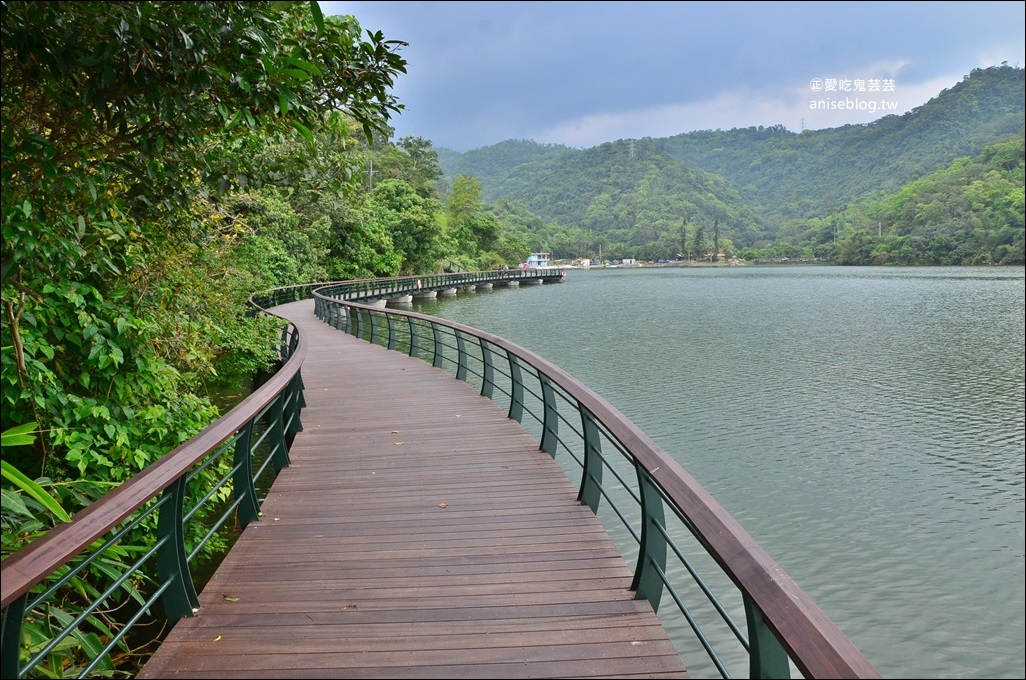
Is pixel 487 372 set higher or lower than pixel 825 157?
lower

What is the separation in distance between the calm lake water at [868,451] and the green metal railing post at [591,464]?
4.20 metres

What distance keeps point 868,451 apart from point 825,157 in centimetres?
15854

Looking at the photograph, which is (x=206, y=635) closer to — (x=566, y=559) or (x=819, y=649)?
(x=566, y=559)

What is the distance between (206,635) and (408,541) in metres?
1.25

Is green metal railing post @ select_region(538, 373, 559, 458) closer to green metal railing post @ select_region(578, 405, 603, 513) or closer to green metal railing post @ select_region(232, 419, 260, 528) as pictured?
green metal railing post @ select_region(578, 405, 603, 513)

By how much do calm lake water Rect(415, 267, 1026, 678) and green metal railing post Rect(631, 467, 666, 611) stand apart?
16.1 feet

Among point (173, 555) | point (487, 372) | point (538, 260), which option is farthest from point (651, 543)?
point (538, 260)

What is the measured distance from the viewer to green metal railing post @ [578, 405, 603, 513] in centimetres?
409

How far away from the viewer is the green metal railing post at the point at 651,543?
9.32 feet

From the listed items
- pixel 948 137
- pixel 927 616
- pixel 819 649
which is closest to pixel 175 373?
pixel 819 649

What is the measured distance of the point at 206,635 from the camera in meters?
2.77

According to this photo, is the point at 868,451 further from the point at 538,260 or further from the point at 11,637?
the point at 538,260

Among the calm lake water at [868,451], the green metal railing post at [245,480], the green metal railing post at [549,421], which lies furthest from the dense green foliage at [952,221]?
the green metal railing post at [245,480]

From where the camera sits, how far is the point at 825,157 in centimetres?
15200
